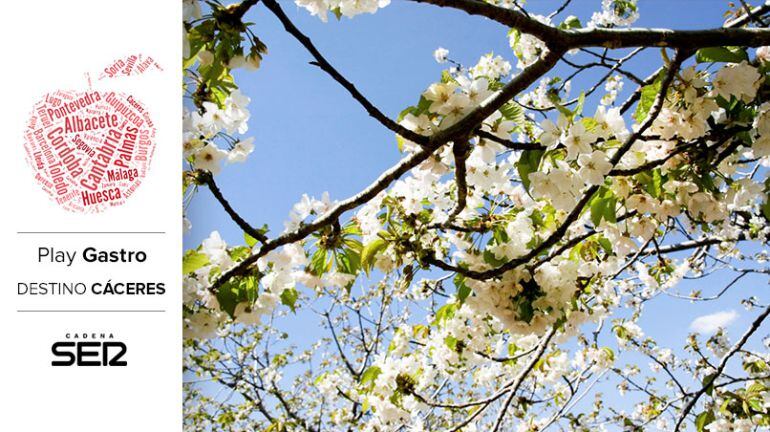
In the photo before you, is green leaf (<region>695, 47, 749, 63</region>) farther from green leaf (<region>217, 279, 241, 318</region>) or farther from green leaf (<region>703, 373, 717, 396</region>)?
green leaf (<region>703, 373, 717, 396</region>)

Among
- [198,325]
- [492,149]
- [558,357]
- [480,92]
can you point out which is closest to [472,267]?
[492,149]

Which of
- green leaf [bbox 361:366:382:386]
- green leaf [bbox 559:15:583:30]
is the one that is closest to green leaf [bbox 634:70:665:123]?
green leaf [bbox 559:15:583:30]

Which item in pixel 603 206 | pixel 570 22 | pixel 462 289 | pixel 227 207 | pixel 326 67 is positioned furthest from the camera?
pixel 570 22

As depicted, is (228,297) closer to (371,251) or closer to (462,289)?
(371,251)

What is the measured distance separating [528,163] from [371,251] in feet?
1.32

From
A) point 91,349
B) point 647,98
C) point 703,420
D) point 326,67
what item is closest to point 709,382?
point 703,420

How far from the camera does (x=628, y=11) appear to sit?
300cm

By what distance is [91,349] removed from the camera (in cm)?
111

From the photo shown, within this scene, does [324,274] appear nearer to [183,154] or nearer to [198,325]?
[198,325]

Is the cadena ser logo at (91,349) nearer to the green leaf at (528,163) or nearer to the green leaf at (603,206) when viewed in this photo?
the green leaf at (528,163)

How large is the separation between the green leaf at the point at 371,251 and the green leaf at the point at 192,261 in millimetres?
349

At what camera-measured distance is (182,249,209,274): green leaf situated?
114cm

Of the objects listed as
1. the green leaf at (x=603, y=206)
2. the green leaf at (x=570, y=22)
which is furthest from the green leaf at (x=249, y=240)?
the green leaf at (x=570, y=22)

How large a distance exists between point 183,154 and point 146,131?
12 cm
